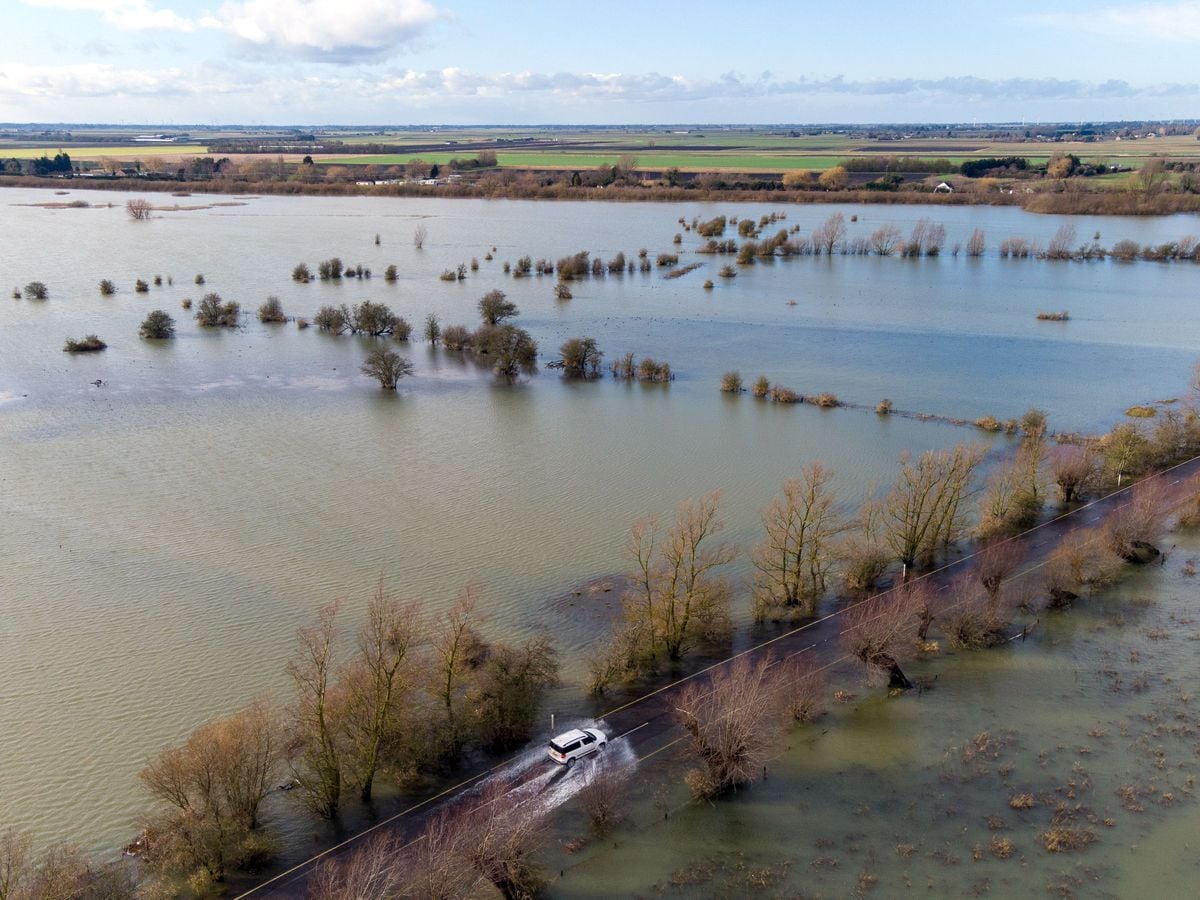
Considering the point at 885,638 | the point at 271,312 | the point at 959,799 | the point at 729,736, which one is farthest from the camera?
the point at 271,312

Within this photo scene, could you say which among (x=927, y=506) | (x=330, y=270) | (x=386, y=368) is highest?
(x=330, y=270)

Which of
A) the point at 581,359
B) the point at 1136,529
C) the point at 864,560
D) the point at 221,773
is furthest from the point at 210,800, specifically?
the point at 581,359

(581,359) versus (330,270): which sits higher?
(330,270)

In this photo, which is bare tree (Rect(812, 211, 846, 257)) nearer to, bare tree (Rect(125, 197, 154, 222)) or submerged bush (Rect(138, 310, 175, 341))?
submerged bush (Rect(138, 310, 175, 341))

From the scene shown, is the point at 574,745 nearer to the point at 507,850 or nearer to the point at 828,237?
the point at 507,850

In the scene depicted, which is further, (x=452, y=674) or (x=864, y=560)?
(x=864, y=560)
